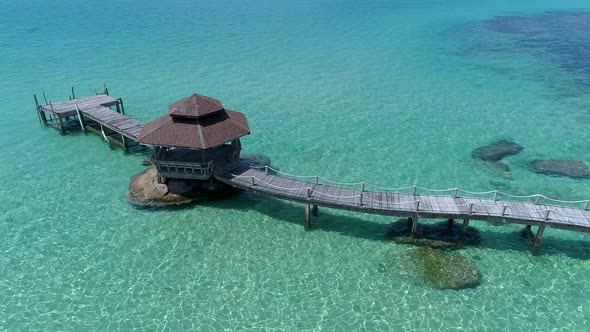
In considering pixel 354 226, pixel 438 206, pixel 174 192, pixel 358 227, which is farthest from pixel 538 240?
pixel 174 192

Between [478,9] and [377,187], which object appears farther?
[478,9]

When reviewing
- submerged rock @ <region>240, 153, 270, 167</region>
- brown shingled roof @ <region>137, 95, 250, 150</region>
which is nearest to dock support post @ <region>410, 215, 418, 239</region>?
brown shingled roof @ <region>137, 95, 250, 150</region>

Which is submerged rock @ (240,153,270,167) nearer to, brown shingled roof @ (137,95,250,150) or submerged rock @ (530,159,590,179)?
brown shingled roof @ (137,95,250,150)

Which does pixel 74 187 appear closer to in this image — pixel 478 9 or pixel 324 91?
pixel 324 91

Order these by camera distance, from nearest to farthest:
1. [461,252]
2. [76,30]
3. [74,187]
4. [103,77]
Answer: [461,252], [74,187], [103,77], [76,30]

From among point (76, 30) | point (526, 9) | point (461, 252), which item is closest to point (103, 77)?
point (76, 30)

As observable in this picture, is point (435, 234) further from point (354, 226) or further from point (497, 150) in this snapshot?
point (497, 150)
